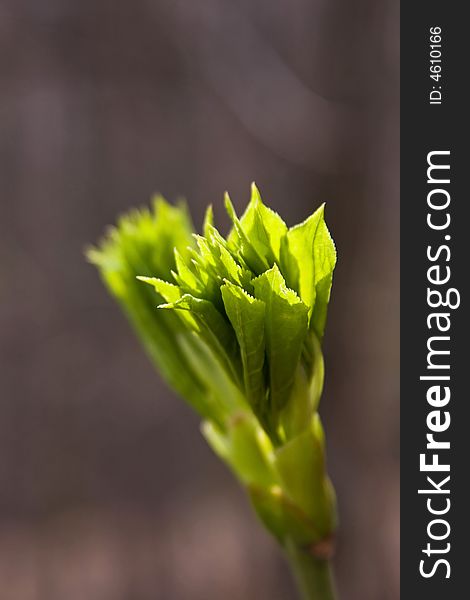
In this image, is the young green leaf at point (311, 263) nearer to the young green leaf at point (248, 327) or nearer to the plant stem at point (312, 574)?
the young green leaf at point (248, 327)

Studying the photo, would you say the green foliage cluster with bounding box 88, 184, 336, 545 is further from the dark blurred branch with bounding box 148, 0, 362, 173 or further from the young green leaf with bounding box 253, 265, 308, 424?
the dark blurred branch with bounding box 148, 0, 362, 173

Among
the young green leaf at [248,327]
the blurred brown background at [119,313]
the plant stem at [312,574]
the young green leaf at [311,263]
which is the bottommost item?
the plant stem at [312,574]

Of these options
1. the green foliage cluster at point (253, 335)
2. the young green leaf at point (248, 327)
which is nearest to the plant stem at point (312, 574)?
the green foliage cluster at point (253, 335)

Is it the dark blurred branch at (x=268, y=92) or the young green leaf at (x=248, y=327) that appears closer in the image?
the young green leaf at (x=248, y=327)

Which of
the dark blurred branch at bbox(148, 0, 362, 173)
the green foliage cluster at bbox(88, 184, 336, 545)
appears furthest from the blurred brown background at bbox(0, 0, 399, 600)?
the green foliage cluster at bbox(88, 184, 336, 545)

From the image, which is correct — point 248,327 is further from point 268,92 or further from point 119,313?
point 119,313
